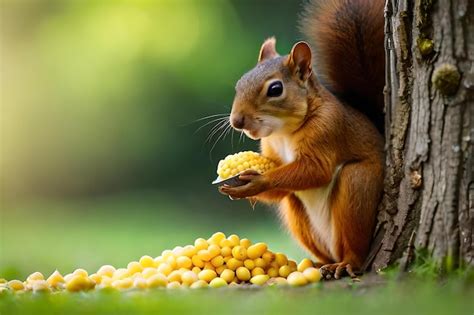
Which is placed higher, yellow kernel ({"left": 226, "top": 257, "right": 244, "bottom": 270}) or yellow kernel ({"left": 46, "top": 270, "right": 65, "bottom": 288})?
yellow kernel ({"left": 46, "top": 270, "right": 65, "bottom": 288})

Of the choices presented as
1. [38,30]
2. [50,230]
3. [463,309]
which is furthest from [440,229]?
[38,30]

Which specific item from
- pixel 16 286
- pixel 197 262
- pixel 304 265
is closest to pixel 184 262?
pixel 197 262

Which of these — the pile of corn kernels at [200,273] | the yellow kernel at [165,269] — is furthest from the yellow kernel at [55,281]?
the yellow kernel at [165,269]

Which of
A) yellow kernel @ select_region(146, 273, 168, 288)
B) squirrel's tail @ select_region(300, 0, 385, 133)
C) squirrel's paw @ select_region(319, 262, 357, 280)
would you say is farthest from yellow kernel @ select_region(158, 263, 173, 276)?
squirrel's tail @ select_region(300, 0, 385, 133)

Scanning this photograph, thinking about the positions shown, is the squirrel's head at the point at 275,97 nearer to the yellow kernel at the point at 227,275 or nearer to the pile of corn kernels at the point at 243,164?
the pile of corn kernels at the point at 243,164

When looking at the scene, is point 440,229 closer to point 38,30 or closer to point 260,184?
point 260,184

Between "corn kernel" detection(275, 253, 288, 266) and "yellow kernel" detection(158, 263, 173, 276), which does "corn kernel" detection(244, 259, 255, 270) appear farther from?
"yellow kernel" detection(158, 263, 173, 276)
